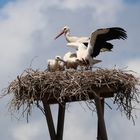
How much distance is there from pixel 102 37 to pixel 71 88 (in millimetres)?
1758

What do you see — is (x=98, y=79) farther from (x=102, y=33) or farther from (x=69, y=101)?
(x=102, y=33)

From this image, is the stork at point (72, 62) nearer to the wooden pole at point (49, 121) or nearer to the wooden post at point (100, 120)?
the wooden pole at point (49, 121)

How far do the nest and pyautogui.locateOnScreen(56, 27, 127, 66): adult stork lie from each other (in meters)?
1.10

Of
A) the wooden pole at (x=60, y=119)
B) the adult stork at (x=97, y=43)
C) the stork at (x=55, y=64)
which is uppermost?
the adult stork at (x=97, y=43)

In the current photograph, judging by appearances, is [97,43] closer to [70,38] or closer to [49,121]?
[70,38]

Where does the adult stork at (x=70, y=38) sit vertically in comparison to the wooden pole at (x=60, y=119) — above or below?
above

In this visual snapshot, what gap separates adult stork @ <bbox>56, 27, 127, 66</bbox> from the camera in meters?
7.41

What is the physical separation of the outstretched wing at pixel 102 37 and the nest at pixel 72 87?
3.59 ft

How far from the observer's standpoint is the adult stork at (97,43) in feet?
24.3

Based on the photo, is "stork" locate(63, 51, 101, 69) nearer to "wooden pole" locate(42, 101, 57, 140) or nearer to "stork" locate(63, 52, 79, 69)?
"stork" locate(63, 52, 79, 69)

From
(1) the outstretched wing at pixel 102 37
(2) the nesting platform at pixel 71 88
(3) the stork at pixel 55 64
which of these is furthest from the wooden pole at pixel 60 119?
(1) the outstretched wing at pixel 102 37

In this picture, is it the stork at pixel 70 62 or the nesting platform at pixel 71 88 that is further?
the stork at pixel 70 62

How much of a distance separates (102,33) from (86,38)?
Result: 469 mm

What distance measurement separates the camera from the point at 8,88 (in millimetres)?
6398
